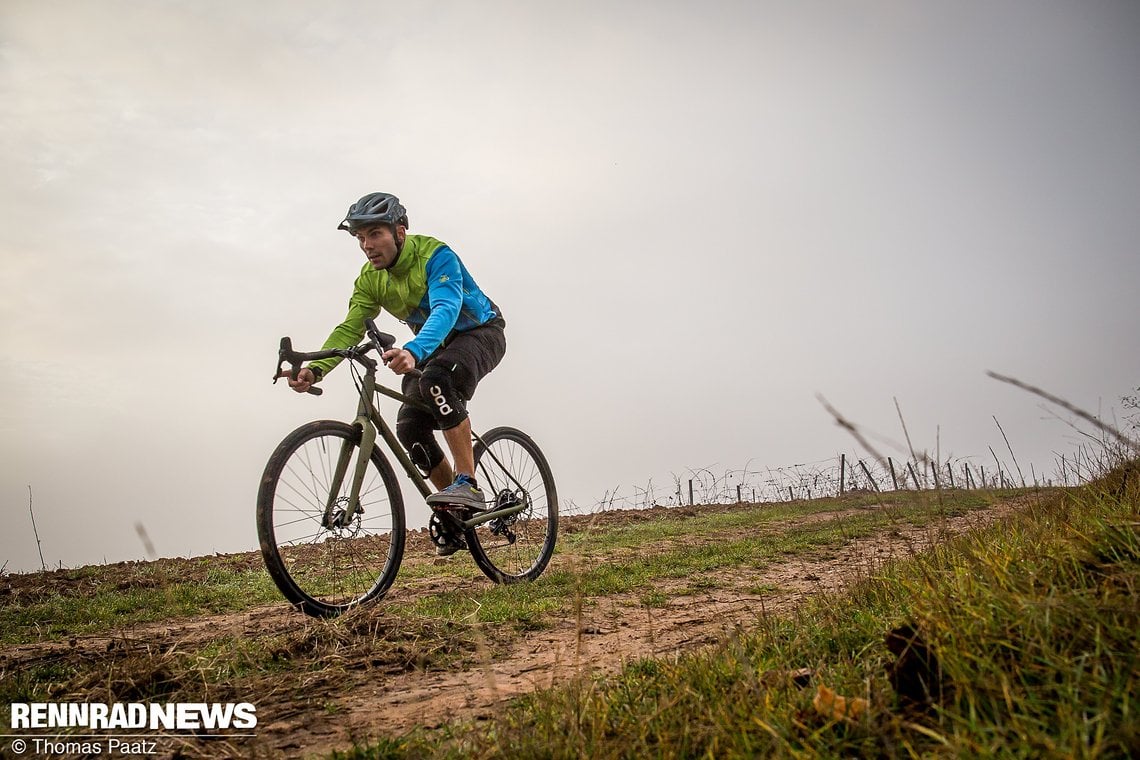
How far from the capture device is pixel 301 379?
4918mm

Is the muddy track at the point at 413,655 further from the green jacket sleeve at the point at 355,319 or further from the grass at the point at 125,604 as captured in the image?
the green jacket sleeve at the point at 355,319

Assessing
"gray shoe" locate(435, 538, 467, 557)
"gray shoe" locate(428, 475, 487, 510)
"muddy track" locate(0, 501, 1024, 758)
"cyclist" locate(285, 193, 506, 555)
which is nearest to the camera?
"muddy track" locate(0, 501, 1024, 758)

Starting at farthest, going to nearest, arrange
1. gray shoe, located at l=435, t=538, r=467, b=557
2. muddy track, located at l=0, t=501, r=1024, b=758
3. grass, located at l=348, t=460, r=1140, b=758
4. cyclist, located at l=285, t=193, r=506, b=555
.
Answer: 1. gray shoe, located at l=435, t=538, r=467, b=557
2. cyclist, located at l=285, t=193, r=506, b=555
3. muddy track, located at l=0, t=501, r=1024, b=758
4. grass, located at l=348, t=460, r=1140, b=758

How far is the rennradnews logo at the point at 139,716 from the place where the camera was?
2.67 meters

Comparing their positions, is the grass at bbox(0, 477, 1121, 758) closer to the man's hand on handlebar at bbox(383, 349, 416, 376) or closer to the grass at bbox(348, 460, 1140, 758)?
the grass at bbox(348, 460, 1140, 758)

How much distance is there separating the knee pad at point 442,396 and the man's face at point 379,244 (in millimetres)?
900

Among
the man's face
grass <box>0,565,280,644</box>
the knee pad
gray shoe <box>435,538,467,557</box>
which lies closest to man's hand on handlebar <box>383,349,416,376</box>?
the knee pad

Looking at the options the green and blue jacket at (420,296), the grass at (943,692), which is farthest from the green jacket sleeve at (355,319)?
the grass at (943,692)

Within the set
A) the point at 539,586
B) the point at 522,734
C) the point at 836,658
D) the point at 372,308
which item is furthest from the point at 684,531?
the point at 522,734

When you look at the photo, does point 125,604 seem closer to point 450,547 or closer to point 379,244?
point 450,547

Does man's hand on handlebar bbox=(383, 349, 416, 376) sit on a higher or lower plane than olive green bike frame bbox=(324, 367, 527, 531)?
higher

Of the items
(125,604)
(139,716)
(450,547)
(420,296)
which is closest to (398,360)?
(420,296)

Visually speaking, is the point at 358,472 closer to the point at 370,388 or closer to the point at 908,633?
the point at 370,388

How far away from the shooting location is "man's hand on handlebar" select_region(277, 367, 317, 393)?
4914 millimetres
